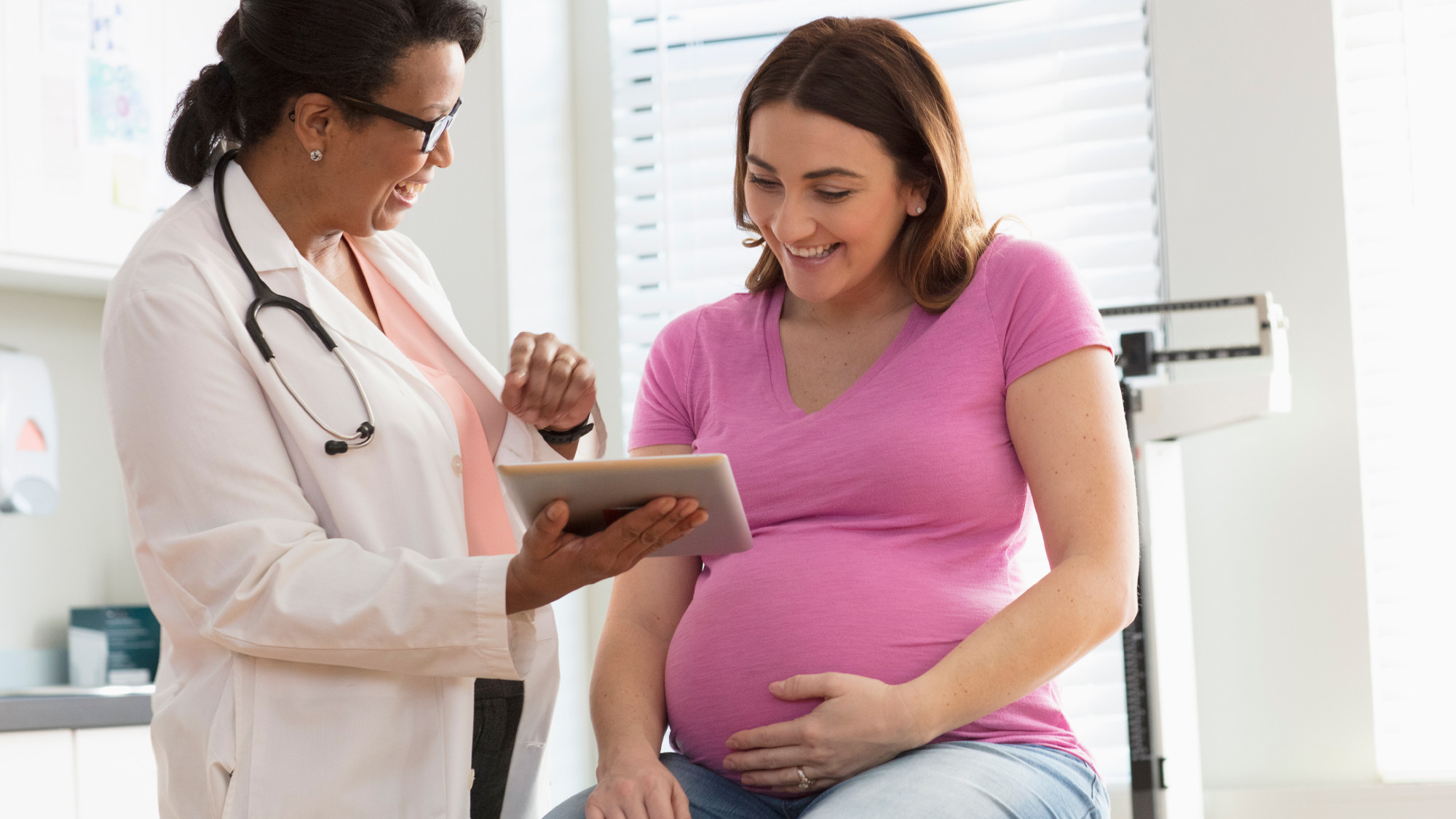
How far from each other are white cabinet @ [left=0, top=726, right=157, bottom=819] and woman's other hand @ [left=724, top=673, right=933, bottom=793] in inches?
43.8

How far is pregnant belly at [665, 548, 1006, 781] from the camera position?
4.09ft

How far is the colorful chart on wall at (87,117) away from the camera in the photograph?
2236mm

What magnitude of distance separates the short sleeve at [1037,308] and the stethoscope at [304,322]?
27.4 inches

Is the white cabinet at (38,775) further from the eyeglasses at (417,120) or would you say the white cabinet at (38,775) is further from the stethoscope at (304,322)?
the eyeglasses at (417,120)

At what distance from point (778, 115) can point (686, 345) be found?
1.06 ft

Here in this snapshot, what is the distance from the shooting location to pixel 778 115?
1439 mm

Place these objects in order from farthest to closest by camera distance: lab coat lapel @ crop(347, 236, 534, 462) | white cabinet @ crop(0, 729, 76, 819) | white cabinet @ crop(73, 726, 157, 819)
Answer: white cabinet @ crop(73, 726, 157, 819) < white cabinet @ crop(0, 729, 76, 819) < lab coat lapel @ crop(347, 236, 534, 462)

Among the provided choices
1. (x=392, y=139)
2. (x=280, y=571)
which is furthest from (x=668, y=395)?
(x=280, y=571)

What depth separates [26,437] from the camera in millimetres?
2535

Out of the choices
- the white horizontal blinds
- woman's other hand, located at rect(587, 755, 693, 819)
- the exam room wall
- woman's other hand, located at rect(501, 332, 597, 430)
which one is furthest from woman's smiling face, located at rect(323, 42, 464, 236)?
the white horizontal blinds

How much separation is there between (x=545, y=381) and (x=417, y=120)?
33cm

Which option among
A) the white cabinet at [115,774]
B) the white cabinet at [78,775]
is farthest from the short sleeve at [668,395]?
the white cabinet at [115,774]

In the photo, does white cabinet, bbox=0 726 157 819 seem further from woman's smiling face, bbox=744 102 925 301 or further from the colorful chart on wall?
woman's smiling face, bbox=744 102 925 301

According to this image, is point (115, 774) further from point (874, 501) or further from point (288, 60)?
point (874, 501)
